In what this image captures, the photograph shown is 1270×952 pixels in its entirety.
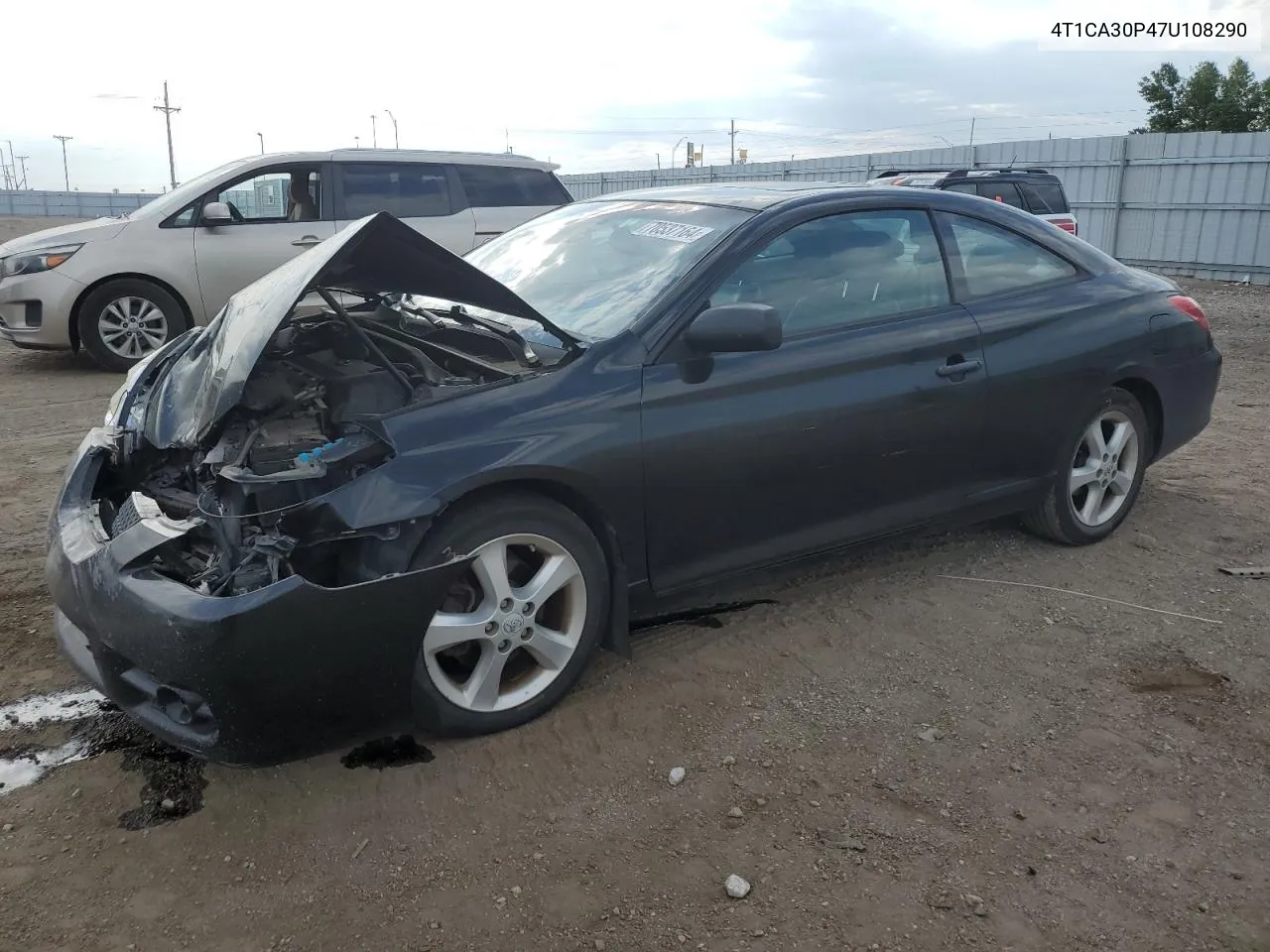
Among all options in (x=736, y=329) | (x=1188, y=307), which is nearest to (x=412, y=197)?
(x=1188, y=307)

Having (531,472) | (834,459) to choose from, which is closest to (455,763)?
(531,472)

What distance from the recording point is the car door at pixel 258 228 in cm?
873

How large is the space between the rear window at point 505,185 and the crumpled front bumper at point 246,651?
24.0ft

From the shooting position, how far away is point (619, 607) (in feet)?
10.8

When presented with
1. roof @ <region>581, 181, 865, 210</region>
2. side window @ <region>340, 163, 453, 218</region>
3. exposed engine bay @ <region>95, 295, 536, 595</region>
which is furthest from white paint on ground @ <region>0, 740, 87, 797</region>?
side window @ <region>340, 163, 453, 218</region>

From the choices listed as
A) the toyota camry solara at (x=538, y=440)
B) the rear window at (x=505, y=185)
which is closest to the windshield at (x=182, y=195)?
the rear window at (x=505, y=185)

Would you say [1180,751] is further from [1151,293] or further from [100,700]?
[100,700]

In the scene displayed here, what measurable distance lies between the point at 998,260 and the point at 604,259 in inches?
67.8

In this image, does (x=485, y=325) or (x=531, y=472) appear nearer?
(x=531, y=472)

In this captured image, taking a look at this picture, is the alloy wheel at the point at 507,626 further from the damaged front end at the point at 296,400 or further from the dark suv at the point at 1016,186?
the dark suv at the point at 1016,186

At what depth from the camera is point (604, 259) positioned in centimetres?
386

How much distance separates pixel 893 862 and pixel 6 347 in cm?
1077

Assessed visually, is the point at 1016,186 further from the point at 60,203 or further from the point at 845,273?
the point at 60,203

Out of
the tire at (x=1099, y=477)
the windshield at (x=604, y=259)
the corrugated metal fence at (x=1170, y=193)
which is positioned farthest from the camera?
the corrugated metal fence at (x=1170, y=193)
